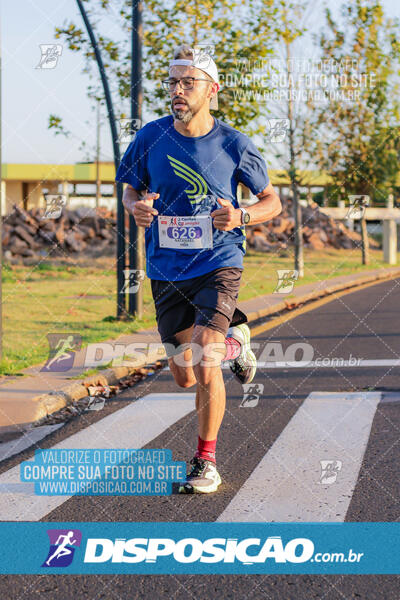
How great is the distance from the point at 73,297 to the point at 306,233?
2144cm

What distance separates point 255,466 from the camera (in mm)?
5023

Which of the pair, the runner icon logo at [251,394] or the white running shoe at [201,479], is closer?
the white running shoe at [201,479]

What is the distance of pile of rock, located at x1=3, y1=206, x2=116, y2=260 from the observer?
2923 cm

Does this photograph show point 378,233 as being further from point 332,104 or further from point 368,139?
point 332,104

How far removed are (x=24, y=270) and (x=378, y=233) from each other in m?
27.6

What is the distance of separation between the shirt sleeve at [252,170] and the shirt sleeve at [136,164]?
55cm

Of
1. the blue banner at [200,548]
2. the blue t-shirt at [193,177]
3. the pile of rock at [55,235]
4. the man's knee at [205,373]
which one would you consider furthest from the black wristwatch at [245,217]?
the pile of rock at [55,235]

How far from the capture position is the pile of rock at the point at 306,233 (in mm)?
32906

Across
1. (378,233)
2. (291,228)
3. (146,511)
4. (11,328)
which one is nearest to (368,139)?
(291,228)

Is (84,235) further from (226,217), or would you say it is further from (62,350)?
(226,217)

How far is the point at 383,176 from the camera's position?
29.0m

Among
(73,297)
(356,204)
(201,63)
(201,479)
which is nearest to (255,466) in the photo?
(201,479)

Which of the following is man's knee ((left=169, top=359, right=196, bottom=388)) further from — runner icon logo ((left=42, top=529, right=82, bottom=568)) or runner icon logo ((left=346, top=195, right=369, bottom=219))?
runner icon logo ((left=346, top=195, right=369, bottom=219))

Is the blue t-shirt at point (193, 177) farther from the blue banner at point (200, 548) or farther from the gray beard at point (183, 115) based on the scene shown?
the blue banner at point (200, 548)
